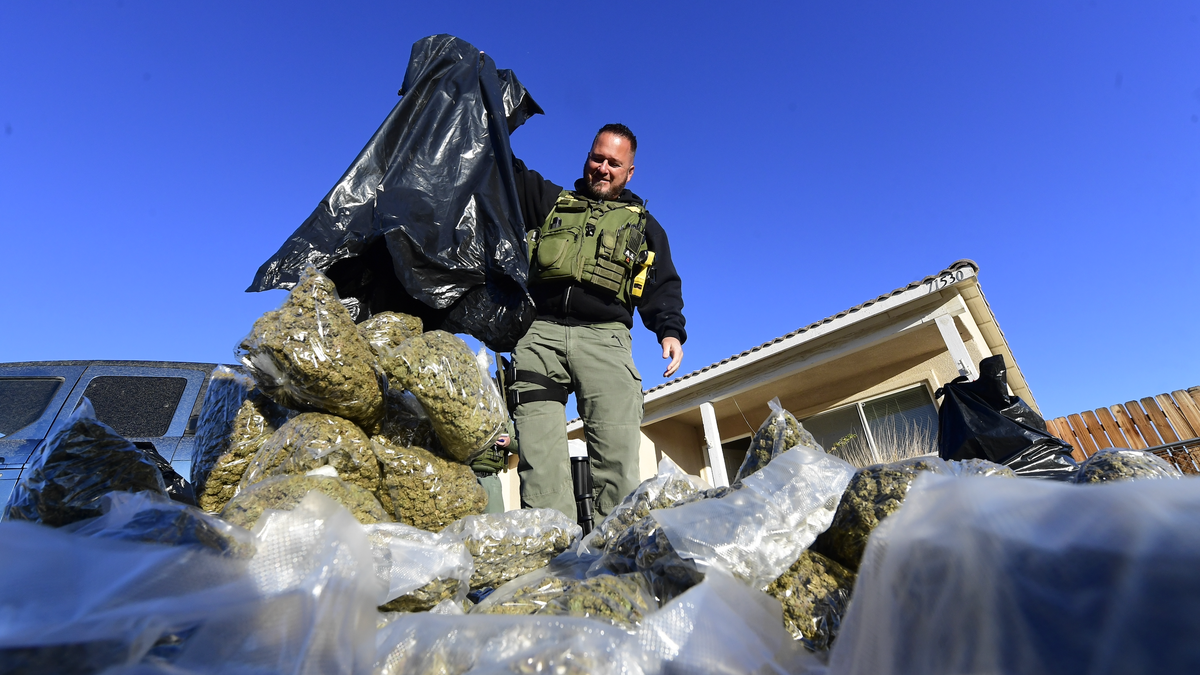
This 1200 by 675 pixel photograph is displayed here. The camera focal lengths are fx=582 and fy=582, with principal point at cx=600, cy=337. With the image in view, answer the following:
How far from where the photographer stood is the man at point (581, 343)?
7.38 ft

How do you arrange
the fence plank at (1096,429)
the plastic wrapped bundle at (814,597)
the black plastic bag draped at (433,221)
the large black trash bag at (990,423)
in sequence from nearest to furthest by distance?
the plastic wrapped bundle at (814,597), the black plastic bag draped at (433,221), the large black trash bag at (990,423), the fence plank at (1096,429)

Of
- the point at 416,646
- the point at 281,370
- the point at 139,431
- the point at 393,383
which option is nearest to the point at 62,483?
the point at 281,370

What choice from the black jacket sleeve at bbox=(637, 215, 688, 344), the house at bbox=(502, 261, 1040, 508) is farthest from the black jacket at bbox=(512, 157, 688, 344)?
the house at bbox=(502, 261, 1040, 508)

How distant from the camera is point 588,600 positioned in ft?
3.16

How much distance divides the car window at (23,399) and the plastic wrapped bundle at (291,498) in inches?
156

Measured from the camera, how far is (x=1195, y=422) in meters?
7.03

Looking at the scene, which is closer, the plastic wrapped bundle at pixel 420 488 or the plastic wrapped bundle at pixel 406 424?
the plastic wrapped bundle at pixel 420 488

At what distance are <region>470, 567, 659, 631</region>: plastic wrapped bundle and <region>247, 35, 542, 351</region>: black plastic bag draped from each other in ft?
3.52

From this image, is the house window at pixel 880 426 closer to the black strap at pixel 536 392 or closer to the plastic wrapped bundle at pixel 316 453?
the black strap at pixel 536 392

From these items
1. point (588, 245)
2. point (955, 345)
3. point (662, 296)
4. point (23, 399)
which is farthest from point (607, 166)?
point (955, 345)

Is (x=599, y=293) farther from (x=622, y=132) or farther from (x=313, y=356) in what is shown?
(x=313, y=356)

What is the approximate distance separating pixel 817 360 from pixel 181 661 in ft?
22.8

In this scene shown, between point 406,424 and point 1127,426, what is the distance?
30.7ft

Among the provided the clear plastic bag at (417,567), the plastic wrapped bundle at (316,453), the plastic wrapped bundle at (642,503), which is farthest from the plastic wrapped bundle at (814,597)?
the plastic wrapped bundle at (316,453)
